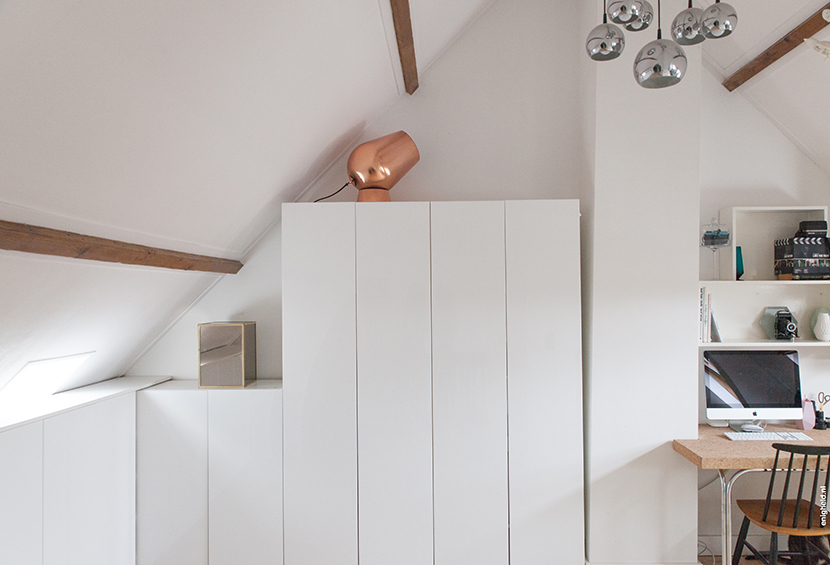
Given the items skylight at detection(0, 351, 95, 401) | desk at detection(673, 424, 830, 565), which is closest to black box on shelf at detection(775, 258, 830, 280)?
desk at detection(673, 424, 830, 565)

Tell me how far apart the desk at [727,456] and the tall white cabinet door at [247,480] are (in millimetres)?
2057

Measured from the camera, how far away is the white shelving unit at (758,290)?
9.55 feet

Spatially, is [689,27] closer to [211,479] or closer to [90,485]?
[211,479]

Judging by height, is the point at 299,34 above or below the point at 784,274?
above

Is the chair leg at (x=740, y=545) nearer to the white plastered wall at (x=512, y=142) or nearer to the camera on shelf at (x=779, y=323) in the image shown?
the white plastered wall at (x=512, y=142)

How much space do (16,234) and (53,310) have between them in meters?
0.63

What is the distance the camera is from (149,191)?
178 centimetres

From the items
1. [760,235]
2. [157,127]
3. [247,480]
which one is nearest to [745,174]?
[760,235]

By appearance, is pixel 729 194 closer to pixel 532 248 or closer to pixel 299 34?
pixel 532 248

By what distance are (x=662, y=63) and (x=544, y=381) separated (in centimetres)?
156

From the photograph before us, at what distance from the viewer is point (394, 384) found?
2.53 meters

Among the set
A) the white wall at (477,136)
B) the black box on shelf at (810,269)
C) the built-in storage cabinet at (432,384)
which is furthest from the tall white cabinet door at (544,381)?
the black box on shelf at (810,269)

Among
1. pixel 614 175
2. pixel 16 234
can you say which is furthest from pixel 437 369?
pixel 16 234

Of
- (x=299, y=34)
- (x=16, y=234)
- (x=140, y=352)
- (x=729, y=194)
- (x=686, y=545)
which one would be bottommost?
(x=686, y=545)
